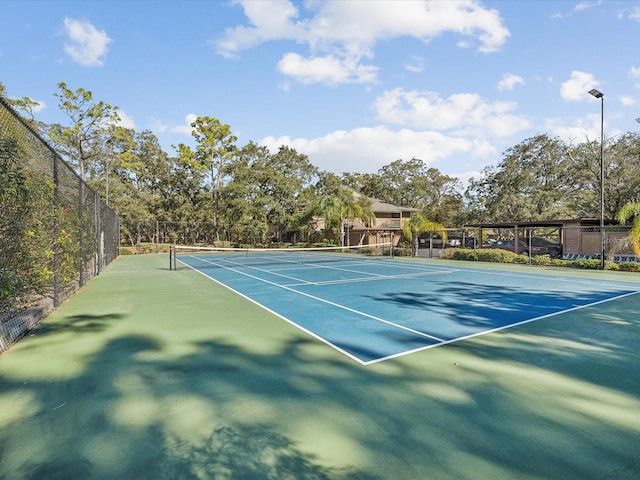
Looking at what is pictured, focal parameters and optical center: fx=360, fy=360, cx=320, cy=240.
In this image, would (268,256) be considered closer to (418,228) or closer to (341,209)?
(341,209)

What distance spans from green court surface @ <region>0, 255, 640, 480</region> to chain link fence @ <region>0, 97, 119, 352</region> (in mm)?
659

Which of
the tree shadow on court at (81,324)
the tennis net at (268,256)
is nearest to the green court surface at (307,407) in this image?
the tree shadow on court at (81,324)

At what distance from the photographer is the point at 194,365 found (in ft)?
13.4

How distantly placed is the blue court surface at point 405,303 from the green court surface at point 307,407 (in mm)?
439

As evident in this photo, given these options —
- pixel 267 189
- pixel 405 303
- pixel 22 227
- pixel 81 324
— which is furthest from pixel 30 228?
pixel 267 189

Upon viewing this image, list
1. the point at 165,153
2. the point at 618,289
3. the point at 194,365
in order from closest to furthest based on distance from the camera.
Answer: the point at 194,365 < the point at 618,289 < the point at 165,153

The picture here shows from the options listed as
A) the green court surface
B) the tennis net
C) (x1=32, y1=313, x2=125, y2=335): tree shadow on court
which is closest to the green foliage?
(x1=32, y1=313, x2=125, y2=335): tree shadow on court

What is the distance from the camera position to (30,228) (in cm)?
543

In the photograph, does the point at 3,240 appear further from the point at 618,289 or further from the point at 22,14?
the point at 618,289

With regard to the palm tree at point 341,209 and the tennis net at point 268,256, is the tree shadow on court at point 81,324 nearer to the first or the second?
the tennis net at point 268,256

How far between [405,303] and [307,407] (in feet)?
16.9

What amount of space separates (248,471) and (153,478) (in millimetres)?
567

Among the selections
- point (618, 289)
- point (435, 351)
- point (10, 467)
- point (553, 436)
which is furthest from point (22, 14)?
point (618, 289)

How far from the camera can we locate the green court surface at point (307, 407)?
2340mm
